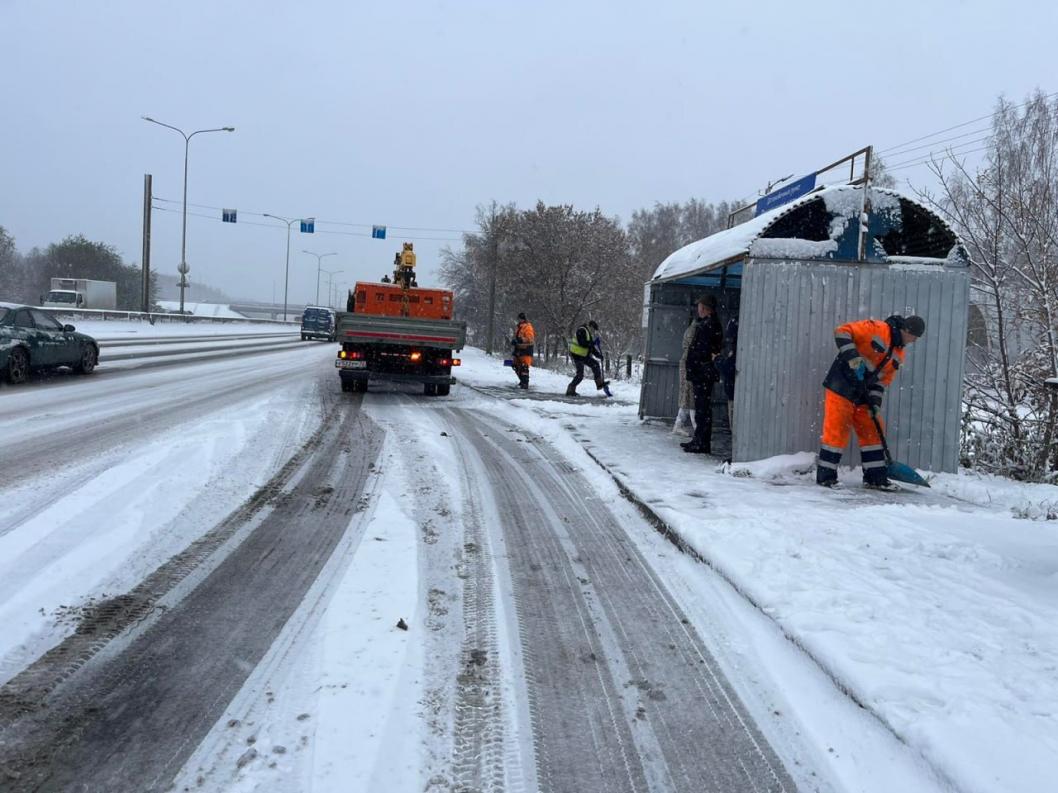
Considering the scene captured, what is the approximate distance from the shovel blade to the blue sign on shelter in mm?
3370

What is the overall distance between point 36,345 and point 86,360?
160 centimetres

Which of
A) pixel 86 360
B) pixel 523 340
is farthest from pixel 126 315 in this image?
pixel 523 340

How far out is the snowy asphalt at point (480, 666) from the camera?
2.61 m

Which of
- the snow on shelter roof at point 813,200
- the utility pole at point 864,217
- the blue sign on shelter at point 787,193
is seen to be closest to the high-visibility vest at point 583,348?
the blue sign on shelter at point 787,193

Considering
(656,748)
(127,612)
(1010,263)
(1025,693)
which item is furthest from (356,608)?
(1010,263)

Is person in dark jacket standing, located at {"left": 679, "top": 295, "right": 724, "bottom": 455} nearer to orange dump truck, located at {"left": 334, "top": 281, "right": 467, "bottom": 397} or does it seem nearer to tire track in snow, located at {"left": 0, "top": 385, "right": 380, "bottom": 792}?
tire track in snow, located at {"left": 0, "top": 385, "right": 380, "bottom": 792}

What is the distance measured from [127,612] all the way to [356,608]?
1.15 meters

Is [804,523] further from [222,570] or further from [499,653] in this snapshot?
[222,570]

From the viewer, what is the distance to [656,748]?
2799mm

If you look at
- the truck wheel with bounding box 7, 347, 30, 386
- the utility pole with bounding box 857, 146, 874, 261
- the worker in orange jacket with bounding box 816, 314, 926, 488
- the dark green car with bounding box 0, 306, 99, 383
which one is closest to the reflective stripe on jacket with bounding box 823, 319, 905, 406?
the worker in orange jacket with bounding box 816, 314, 926, 488

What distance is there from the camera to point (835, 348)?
780cm

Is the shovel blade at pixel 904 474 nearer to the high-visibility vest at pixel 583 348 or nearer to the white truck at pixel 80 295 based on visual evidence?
the high-visibility vest at pixel 583 348

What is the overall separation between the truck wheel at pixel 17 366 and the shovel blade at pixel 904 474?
14.4 m

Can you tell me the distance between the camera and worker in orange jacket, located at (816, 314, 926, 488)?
6867 millimetres
